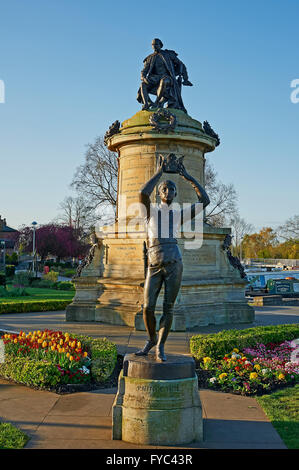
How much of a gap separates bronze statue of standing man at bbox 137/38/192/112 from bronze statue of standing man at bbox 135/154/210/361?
9.74m

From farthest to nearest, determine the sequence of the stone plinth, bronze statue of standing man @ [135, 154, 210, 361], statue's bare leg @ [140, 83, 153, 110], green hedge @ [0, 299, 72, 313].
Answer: green hedge @ [0, 299, 72, 313] → statue's bare leg @ [140, 83, 153, 110] → bronze statue of standing man @ [135, 154, 210, 361] → the stone plinth

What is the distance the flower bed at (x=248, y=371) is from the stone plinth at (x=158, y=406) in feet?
7.57

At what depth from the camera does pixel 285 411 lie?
Result: 21.4 feet

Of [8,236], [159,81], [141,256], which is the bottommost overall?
[141,256]

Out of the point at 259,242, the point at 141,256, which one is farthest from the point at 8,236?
the point at 141,256

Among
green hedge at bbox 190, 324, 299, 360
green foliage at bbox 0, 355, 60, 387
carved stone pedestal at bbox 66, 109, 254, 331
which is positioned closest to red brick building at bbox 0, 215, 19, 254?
carved stone pedestal at bbox 66, 109, 254, 331

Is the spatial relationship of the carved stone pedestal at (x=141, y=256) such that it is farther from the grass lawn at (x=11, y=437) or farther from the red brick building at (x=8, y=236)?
the red brick building at (x=8, y=236)

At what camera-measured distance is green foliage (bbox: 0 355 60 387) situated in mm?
7598

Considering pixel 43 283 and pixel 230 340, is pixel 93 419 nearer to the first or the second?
pixel 230 340

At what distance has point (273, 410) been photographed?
658cm

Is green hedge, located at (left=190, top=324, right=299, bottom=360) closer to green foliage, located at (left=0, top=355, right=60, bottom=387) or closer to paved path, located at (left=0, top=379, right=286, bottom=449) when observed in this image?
paved path, located at (left=0, top=379, right=286, bottom=449)

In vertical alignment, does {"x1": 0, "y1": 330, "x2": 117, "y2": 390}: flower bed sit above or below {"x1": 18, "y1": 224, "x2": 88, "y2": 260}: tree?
below

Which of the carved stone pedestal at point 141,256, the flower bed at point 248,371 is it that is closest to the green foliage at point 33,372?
the flower bed at point 248,371

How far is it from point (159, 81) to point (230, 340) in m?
9.40
